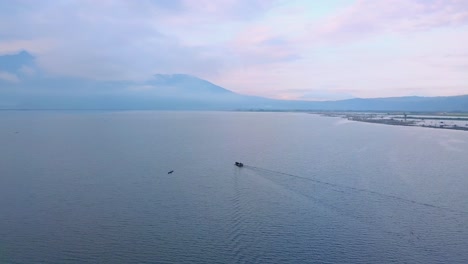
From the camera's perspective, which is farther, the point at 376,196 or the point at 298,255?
the point at 376,196

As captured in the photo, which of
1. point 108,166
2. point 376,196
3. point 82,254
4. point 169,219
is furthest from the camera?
point 108,166

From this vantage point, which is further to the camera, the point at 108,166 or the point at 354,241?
the point at 108,166

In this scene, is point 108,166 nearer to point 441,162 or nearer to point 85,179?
point 85,179

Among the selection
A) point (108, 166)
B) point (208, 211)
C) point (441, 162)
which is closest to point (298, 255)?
point (208, 211)

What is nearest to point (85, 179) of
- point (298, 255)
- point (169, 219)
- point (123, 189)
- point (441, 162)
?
point (123, 189)

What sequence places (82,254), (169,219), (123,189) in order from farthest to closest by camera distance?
(123,189) < (169,219) < (82,254)

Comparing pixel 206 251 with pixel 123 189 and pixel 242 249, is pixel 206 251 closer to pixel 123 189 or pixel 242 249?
pixel 242 249

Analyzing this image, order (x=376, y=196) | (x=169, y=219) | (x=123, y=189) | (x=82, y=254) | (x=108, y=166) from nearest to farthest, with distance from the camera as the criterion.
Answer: (x=82, y=254)
(x=169, y=219)
(x=376, y=196)
(x=123, y=189)
(x=108, y=166)
